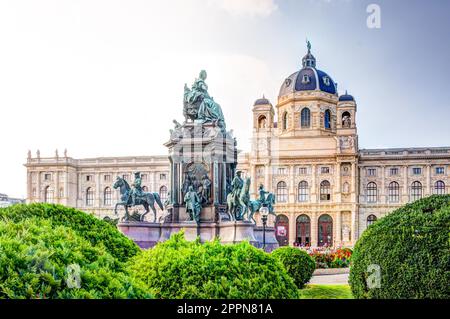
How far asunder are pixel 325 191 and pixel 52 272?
233ft

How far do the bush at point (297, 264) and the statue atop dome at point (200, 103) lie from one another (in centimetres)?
650

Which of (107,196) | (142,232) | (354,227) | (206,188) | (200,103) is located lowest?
(354,227)

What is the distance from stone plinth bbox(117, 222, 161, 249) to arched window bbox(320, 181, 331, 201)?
54536 millimetres

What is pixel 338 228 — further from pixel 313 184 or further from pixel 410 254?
pixel 410 254

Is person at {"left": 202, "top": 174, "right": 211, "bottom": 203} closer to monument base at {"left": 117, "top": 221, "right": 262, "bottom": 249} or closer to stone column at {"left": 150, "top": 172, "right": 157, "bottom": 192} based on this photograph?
monument base at {"left": 117, "top": 221, "right": 262, "bottom": 249}

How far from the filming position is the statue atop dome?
71.6 ft

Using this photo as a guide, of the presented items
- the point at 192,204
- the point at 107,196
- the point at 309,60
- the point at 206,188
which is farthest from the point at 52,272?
the point at 309,60

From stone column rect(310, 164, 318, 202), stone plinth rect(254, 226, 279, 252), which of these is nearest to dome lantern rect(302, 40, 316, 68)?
stone column rect(310, 164, 318, 202)

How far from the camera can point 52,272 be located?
4.14 metres

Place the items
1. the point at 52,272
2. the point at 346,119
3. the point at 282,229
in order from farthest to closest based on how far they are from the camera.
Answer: the point at 346,119
the point at 282,229
the point at 52,272

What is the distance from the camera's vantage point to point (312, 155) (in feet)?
240

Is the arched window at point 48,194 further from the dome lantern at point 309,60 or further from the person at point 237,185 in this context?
the person at point 237,185

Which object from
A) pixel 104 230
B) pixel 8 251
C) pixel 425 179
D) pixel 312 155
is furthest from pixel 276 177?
pixel 8 251
